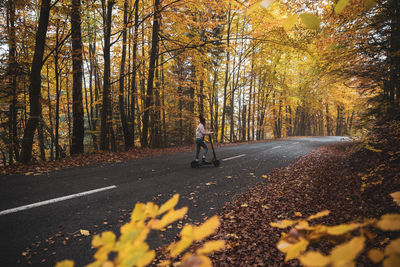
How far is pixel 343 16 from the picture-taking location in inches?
266

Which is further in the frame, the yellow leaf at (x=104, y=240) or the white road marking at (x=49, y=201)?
the white road marking at (x=49, y=201)

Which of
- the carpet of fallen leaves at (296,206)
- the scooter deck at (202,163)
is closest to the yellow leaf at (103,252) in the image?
the carpet of fallen leaves at (296,206)

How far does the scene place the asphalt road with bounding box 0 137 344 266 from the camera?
2754 millimetres

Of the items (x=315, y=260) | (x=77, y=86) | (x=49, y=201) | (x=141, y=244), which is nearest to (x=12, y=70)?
(x=77, y=86)

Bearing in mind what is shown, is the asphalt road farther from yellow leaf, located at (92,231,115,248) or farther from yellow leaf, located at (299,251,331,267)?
yellow leaf, located at (299,251,331,267)

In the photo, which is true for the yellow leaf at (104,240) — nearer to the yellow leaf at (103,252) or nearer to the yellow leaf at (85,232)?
the yellow leaf at (103,252)

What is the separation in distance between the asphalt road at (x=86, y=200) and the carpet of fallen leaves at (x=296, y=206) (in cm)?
59

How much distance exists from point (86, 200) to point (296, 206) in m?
4.73

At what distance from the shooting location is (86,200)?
4277 millimetres

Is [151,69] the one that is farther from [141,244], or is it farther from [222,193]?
[141,244]

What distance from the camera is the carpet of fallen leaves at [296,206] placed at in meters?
2.77

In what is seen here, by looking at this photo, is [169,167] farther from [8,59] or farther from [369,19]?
[8,59]

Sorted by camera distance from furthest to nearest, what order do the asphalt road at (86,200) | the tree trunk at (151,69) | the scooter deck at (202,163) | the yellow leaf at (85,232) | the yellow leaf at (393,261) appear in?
the tree trunk at (151,69) < the scooter deck at (202,163) < the yellow leaf at (85,232) < the asphalt road at (86,200) < the yellow leaf at (393,261)

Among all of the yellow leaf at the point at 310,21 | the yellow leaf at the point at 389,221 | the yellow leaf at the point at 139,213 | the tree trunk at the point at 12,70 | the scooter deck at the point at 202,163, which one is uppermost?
the tree trunk at the point at 12,70
